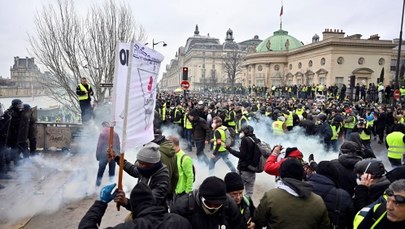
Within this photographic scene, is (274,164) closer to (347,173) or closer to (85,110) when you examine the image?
(347,173)

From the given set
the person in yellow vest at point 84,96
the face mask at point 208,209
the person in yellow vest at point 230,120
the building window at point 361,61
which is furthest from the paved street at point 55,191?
the building window at point 361,61

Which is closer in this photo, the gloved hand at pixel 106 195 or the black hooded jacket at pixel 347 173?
the gloved hand at pixel 106 195

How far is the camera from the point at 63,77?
15.9 m

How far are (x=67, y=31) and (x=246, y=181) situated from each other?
1209cm

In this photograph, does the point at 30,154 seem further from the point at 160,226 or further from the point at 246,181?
the point at 160,226

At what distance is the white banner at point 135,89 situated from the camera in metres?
3.47

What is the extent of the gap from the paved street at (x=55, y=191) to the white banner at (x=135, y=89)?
288 cm

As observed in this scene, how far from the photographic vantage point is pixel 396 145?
8.14 metres

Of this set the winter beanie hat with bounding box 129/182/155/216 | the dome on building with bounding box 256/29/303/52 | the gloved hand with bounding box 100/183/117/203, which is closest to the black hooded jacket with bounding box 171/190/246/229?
the winter beanie hat with bounding box 129/182/155/216

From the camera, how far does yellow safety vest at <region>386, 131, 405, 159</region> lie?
317 inches

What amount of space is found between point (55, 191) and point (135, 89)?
4967 mm

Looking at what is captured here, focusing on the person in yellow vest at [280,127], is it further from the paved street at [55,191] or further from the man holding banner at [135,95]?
the man holding banner at [135,95]

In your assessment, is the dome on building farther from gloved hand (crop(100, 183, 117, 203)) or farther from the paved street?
gloved hand (crop(100, 183, 117, 203))

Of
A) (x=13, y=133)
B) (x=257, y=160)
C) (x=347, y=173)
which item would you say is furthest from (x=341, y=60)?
(x=347, y=173)
